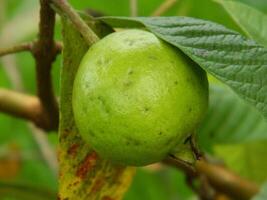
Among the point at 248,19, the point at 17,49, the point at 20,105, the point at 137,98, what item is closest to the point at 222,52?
the point at 137,98

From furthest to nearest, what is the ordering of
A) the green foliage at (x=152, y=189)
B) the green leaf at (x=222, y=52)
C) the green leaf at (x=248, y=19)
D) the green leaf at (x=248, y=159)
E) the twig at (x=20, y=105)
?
1. the green foliage at (x=152, y=189)
2. the green leaf at (x=248, y=159)
3. the twig at (x=20, y=105)
4. the green leaf at (x=248, y=19)
5. the green leaf at (x=222, y=52)

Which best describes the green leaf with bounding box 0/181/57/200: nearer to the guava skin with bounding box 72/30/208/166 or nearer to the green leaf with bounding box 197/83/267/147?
the green leaf with bounding box 197/83/267/147

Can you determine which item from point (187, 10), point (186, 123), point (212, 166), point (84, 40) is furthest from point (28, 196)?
point (186, 123)

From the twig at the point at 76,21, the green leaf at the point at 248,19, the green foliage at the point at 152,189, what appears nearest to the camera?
the twig at the point at 76,21

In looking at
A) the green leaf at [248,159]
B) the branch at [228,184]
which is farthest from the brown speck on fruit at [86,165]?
the green leaf at [248,159]

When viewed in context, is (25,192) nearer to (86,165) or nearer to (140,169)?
(140,169)

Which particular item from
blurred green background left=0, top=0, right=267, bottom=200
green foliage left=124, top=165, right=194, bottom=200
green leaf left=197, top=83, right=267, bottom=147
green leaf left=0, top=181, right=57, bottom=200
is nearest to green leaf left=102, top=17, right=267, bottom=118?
blurred green background left=0, top=0, right=267, bottom=200

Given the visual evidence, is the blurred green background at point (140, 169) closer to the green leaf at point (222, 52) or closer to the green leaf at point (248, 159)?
the green leaf at point (248, 159)
